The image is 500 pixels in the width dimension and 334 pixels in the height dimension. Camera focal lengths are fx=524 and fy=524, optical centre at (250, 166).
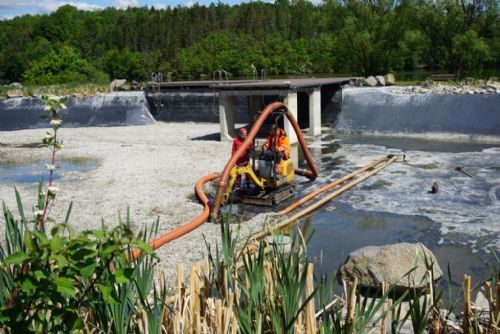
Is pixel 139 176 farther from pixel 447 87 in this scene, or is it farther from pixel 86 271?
pixel 447 87

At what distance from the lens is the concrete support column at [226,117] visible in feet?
58.3

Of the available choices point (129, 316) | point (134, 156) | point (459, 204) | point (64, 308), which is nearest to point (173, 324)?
point (129, 316)

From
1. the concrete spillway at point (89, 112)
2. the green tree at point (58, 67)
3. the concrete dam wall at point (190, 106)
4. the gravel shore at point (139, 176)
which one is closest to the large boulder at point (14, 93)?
the concrete spillway at point (89, 112)

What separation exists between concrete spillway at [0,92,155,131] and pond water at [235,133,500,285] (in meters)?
11.8

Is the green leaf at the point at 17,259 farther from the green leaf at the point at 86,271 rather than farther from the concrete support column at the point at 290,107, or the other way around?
the concrete support column at the point at 290,107

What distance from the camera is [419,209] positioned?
9.55 meters

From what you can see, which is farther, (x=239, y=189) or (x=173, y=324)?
(x=239, y=189)

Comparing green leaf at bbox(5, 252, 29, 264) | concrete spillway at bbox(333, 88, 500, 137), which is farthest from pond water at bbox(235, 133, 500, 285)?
green leaf at bbox(5, 252, 29, 264)

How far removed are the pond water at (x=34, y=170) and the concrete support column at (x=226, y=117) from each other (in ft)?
15.2

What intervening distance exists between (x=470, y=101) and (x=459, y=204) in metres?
9.43

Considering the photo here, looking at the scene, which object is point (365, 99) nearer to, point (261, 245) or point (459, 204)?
point (459, 204)

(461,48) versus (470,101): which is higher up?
(461,48)

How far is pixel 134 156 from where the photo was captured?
605 inches

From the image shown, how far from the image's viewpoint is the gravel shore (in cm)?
876
